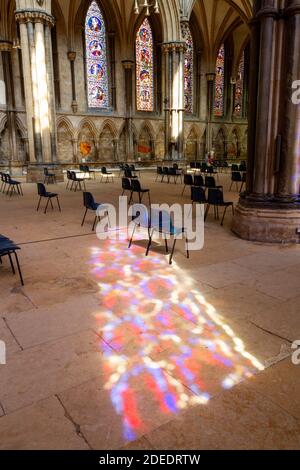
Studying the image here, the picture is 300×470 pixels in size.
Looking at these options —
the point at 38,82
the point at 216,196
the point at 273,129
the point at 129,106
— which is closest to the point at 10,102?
the point at 38,82

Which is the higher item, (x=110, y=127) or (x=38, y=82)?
(x=38, y=82)

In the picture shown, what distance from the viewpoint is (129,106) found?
25641 millimetres

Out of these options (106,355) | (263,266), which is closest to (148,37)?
(263,266)

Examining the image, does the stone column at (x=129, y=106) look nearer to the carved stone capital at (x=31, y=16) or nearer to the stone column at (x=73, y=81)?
the stone column at (x=73, y=81)

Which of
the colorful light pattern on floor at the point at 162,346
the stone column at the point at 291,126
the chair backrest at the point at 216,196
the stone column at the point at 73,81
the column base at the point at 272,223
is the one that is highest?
the stone column at the point at 73,81

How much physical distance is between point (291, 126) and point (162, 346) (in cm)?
491

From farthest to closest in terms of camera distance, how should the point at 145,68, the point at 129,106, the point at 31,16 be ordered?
the point at 145,68
the point at 129,106
the point at 31,16

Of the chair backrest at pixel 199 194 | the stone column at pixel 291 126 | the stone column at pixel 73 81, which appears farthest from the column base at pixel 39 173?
the stone column at pixel 291 126

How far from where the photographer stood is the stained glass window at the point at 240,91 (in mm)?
32094

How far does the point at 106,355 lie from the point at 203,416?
3.41ft

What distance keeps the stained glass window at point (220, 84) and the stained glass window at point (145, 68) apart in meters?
6.79

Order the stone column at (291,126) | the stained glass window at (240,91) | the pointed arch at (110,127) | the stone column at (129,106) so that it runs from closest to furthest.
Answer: the stone column at (291,126), the pointed arch at (110,127), the stone column at (129,106), the stained glass window at (240,91)

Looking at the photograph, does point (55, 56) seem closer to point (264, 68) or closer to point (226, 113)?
point (226, 113)

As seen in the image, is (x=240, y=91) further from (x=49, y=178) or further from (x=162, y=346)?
(x=162, y=346)
